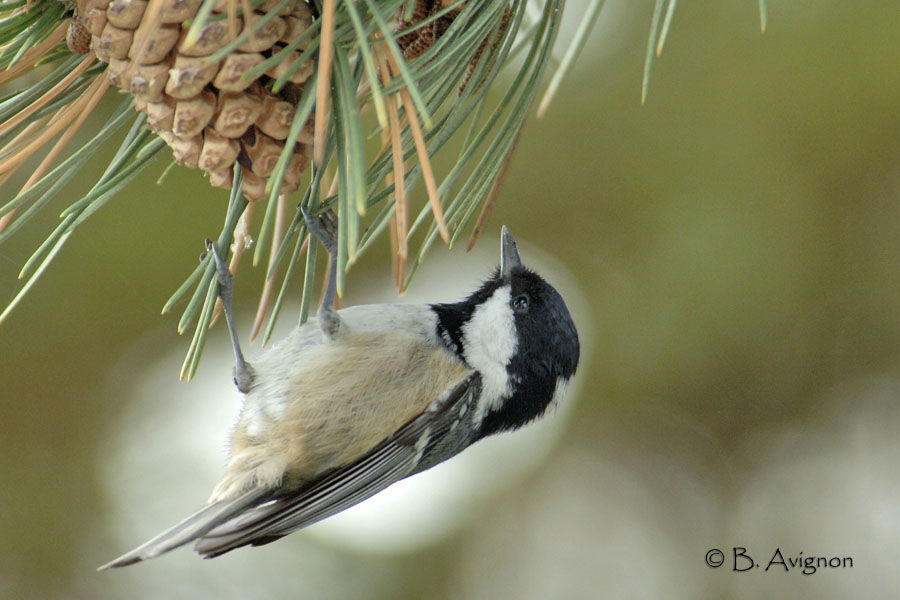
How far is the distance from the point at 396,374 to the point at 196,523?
335 mm

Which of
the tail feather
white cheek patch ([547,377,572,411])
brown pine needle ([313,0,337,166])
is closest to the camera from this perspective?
brown pine needle ([313,0,337,166])

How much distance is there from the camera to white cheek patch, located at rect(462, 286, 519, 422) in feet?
4.42

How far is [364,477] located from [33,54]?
67cm

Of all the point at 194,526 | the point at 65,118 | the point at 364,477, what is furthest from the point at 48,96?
the point at 364,477

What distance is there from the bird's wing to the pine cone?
539 mm

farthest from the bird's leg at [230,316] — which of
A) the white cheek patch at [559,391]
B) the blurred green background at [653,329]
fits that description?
the white cheek patch at [559,391]

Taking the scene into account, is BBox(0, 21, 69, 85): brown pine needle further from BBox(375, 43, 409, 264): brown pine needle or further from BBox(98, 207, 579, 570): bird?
BBox(98, 207, 579, 570): bird

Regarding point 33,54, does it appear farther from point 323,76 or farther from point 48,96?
point 323,76

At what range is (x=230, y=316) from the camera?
1.16 m

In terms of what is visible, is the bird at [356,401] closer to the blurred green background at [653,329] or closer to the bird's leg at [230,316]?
the bird's leg at [230,316]

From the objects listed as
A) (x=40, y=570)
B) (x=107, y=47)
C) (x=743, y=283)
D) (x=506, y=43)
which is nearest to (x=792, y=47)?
(x=743, y=283)

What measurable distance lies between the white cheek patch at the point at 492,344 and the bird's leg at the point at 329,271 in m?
0.21

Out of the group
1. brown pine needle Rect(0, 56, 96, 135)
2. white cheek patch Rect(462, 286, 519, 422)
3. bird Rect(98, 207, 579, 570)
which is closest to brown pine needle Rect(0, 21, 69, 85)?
brown pine needle Rect(0, 56, 96, 135)

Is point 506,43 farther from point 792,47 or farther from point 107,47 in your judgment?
point 792,47
